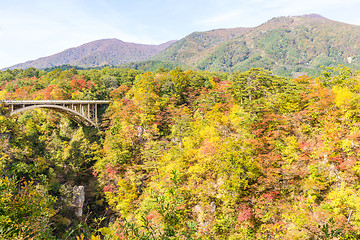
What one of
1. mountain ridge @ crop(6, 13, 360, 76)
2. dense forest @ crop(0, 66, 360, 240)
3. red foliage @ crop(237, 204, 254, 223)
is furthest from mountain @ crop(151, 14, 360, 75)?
red foliage @ crop(237, 204, 254, 223)

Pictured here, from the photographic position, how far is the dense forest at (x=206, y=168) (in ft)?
14.0

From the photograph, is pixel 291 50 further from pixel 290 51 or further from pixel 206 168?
pixel 206 168

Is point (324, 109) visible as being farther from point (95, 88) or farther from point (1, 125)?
point (95, 88)

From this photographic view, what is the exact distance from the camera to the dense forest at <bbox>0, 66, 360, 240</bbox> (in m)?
4.27

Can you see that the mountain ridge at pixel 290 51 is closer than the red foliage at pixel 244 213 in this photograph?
No

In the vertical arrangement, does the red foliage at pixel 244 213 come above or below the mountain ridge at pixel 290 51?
below

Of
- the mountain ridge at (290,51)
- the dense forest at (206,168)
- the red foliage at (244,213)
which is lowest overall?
the red foliage at (244,213)

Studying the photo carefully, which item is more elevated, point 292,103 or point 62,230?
point 292,103

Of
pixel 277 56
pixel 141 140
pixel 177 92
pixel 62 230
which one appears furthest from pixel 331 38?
pixel 62 230

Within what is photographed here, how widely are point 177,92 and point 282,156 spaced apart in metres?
19.6

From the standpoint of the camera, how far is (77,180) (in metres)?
24.2

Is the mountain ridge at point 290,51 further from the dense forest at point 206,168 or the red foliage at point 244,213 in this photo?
the red foliage at point 244,213

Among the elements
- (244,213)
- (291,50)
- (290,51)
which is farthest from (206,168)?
(291,50)

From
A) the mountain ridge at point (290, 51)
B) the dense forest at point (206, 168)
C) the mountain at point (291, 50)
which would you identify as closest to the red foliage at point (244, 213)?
the dense forest at point (206, 168)
